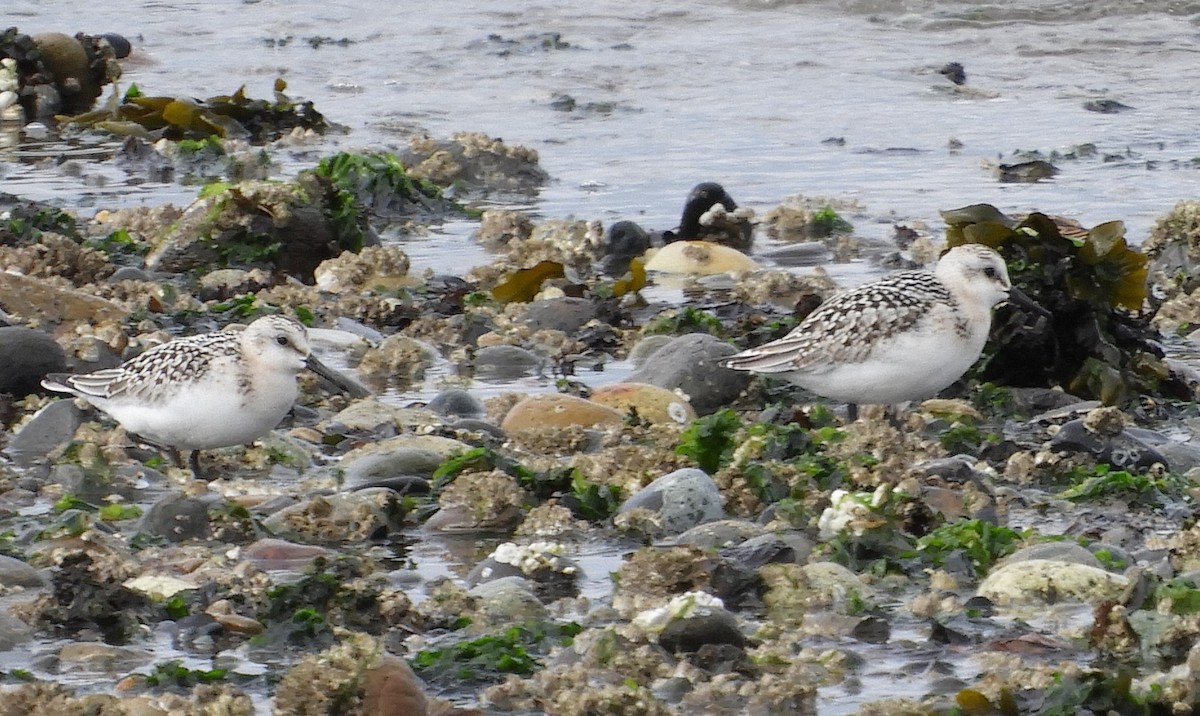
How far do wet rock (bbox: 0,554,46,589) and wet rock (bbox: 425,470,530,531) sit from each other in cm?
130

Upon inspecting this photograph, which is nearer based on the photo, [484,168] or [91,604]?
[91,604]

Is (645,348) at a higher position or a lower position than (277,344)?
lower

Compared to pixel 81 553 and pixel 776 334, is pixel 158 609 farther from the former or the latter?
pixel 776 334

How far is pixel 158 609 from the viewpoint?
17.1 feet

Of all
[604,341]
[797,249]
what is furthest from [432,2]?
[604,341]

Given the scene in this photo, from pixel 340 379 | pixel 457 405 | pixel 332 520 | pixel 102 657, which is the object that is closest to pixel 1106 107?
pixel 457 405

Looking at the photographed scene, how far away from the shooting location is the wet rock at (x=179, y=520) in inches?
237

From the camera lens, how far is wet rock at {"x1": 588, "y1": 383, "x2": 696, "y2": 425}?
7.47 m

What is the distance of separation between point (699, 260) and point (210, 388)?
411 cm

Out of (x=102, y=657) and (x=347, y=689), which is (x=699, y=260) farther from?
(x=347, y=689)

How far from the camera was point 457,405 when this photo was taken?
7711mm

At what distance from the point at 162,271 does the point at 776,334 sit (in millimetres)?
3559

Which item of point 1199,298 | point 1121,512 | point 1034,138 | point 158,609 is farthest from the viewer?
point 1034,138

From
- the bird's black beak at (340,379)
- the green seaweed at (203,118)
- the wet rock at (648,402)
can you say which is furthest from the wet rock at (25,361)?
the green seaweed at (203,118)
